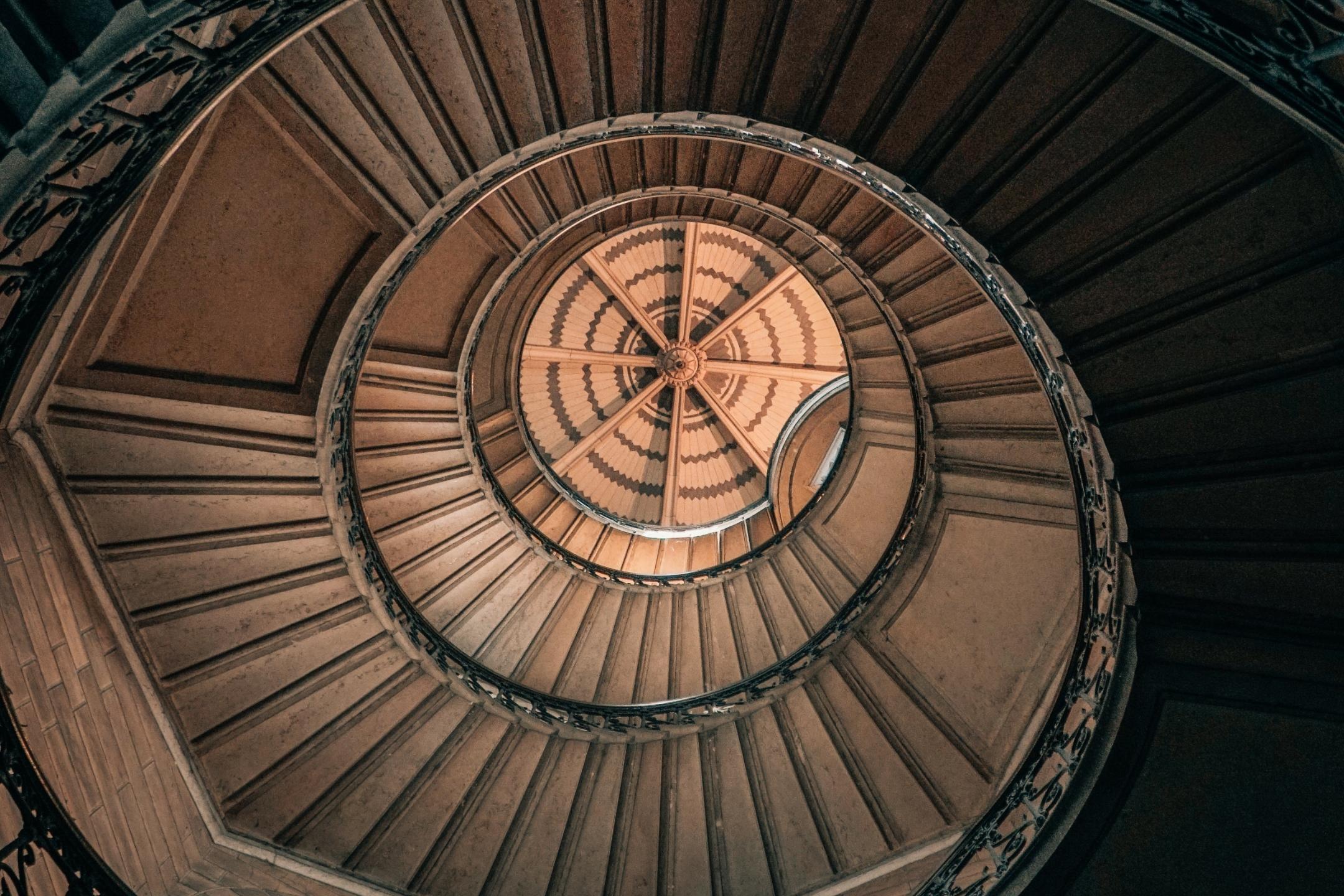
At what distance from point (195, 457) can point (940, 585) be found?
7.20 metres

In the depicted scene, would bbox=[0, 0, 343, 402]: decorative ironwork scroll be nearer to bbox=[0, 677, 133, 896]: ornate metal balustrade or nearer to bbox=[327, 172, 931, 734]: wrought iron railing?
bbox=[0, 677, 133, 896]: ornate metal balustrade

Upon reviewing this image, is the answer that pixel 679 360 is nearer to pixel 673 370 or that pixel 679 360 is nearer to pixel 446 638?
pixel 673 370

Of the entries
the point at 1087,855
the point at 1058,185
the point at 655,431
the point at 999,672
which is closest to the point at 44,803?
the point at 1087,855

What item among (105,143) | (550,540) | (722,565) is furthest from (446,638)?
(105,143)

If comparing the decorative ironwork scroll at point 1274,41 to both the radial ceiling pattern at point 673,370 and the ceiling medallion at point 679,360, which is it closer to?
the radial ceiling pattern at point 673,370

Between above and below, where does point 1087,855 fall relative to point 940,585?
below

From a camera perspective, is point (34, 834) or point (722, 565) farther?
point (722, 565)

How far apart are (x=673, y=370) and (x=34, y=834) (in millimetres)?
11855

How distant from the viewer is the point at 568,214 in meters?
8.29

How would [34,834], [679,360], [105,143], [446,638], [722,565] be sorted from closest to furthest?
[105,143]
[34,834]
[446,638]
[722,565]
[679,360]

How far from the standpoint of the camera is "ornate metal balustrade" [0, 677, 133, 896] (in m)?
3.72

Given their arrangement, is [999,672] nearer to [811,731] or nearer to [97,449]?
[811,731]

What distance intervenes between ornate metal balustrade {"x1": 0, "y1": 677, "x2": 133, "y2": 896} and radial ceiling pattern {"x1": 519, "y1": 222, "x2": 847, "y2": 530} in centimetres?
849

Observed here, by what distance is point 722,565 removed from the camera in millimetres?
10133
